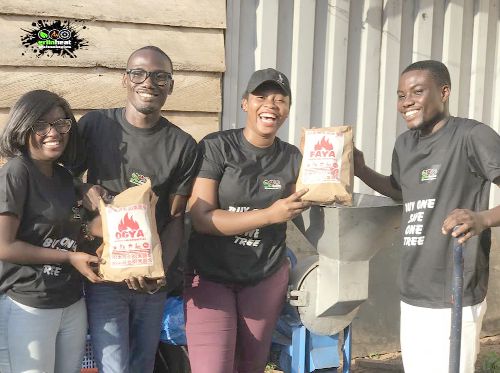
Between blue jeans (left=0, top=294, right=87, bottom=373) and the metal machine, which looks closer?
blue jeans (left=0, top=294, right=87, bottom=373)

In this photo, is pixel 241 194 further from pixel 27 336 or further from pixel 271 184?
pixel 27 336

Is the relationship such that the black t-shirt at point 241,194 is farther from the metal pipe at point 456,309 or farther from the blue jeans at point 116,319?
the metal pipe at point 456,309

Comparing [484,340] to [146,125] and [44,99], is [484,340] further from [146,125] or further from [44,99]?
[44,99]

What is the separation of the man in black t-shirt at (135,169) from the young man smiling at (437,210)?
1006 millimetres

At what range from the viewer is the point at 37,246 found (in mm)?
3051

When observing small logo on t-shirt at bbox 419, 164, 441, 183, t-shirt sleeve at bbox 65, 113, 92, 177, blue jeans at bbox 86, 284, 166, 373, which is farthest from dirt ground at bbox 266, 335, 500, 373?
t-shirt sleeve at bbox 65, 113, 92, 177

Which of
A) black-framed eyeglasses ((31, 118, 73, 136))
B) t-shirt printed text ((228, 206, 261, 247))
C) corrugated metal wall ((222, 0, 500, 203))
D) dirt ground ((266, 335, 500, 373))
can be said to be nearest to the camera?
black-framed eyeglasses ((31, 118, 73, 136))

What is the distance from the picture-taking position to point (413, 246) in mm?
3275

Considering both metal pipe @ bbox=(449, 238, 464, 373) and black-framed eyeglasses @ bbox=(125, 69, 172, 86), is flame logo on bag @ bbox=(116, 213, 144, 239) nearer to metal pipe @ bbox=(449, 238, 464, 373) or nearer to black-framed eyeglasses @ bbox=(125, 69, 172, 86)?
black-framed eyeglasses @ bbox=(125, 69, 172, 86)

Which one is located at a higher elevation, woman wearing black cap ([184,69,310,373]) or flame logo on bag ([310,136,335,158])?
flame logo on bag ([310,136,335,158])

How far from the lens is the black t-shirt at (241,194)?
Result: 3.46 metres

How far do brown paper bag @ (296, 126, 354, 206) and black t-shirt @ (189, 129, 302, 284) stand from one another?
21cm

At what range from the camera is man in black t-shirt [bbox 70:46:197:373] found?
10.8 feet

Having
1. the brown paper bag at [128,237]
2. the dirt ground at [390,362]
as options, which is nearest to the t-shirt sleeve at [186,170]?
the brown paper bag at [128,237]
